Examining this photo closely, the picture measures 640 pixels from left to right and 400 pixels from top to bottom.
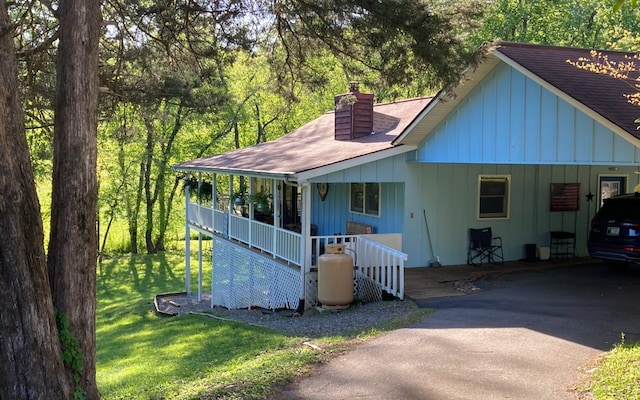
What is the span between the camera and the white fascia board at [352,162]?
1249 cm

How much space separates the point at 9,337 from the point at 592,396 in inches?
216

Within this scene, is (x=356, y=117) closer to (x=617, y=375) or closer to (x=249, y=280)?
(x=249, y=280)

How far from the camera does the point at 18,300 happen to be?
539 centimetres

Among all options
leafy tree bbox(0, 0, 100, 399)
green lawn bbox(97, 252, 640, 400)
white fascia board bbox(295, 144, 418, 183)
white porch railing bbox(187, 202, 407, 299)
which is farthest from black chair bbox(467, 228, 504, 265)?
leafy tree bbox(0, 0, 100, 399)

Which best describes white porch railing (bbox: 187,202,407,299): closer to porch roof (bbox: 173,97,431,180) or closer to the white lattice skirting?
the white lattice skirting

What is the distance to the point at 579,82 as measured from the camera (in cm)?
1030

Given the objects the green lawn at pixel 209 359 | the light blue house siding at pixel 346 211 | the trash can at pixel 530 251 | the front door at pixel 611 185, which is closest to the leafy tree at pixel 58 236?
the green lawn at pixel 209 359

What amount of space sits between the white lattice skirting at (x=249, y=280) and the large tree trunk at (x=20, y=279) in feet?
26.5

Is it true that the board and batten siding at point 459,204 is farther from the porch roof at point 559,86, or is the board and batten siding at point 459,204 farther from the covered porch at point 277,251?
the porch roof at point 559,86

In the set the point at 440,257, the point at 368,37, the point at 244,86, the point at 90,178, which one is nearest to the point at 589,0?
the point at 244,86

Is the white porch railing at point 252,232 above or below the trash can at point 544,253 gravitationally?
above

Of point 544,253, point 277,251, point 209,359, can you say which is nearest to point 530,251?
point 544,253

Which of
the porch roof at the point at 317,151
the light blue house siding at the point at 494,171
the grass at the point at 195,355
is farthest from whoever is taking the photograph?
the porch roof at the point at 317,151

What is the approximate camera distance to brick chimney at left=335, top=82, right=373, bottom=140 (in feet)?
55.6
